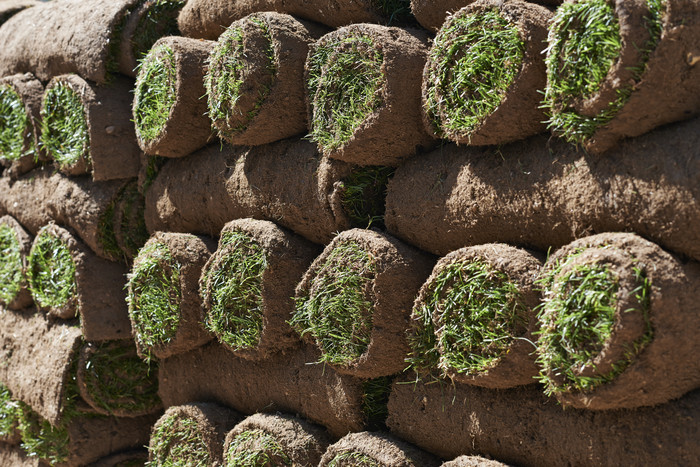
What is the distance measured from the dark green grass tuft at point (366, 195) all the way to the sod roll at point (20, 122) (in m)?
1.57

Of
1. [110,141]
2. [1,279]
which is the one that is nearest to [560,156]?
[110,141]

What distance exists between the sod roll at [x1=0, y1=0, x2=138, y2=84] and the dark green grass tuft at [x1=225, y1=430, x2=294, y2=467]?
4.56 feet

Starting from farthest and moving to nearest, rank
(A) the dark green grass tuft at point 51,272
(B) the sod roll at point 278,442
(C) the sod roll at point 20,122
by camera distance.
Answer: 1. (C) the sod roll at point 20,122
2. (A) the dark green grass tuft at point 51,272
3. (B) the sod roll at point 278,442

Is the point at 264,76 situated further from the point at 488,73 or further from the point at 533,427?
the point at 533,427

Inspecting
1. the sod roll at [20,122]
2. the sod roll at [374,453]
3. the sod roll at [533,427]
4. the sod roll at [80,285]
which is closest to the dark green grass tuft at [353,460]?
the sod roll at [374,453]

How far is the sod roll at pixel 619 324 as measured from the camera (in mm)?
1256

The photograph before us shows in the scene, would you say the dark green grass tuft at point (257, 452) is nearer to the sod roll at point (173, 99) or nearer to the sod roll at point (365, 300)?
the sod roll at point (365, 300)

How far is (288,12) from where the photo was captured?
81.7 inches

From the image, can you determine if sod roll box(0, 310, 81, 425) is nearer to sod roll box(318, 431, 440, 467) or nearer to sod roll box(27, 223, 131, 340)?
sod roll box(27, 223, 131, 340)

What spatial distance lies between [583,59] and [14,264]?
2421 mm

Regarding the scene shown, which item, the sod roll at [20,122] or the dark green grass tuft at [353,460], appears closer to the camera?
the dark green grass tuft at [353,460]

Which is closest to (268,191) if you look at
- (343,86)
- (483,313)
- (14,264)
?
(343,86)

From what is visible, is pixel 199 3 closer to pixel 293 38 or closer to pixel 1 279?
pixel 293 38

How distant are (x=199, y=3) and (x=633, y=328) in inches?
69.0
